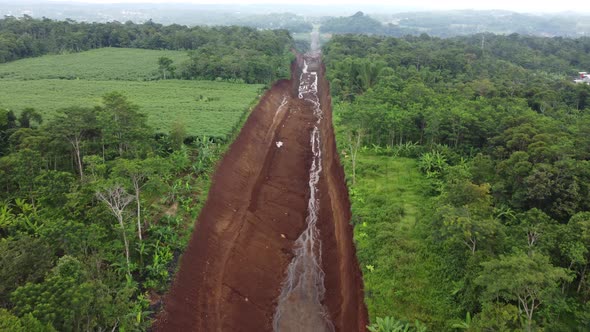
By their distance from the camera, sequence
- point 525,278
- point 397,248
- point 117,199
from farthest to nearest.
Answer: point 397,248 < point 117,199 < point 525,278

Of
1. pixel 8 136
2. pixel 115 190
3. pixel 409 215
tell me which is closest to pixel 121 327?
pixel 115 190

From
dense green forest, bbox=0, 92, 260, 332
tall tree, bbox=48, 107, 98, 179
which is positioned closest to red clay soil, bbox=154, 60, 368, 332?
dense green forest, bbox=0, 92, 260, 332

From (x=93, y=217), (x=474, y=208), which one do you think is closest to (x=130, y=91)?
(x=93, y=217)

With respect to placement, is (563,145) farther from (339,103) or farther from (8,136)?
(8,136)

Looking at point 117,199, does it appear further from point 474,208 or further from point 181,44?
point 181,44

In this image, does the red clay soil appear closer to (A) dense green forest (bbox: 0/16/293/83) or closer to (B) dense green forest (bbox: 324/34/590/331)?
(B) dense green forest (bbox: 324/34/590/331)

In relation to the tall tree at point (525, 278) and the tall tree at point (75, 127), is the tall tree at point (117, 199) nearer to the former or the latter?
the tall tree at point (75, 127)

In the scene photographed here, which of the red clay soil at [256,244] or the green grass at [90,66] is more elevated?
the green grass at [90,66]

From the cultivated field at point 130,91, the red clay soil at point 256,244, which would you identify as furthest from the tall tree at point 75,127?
the cultivated field at point 130,91
